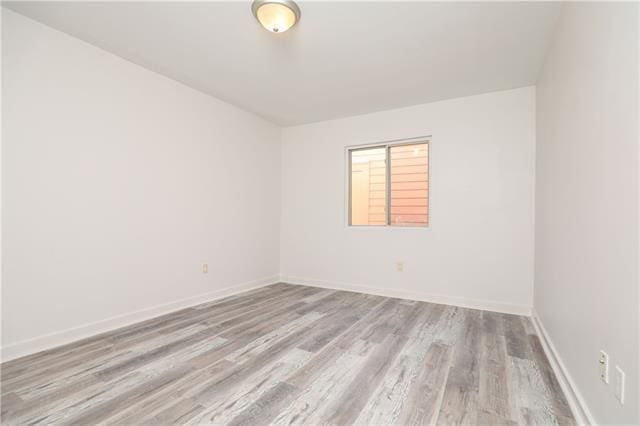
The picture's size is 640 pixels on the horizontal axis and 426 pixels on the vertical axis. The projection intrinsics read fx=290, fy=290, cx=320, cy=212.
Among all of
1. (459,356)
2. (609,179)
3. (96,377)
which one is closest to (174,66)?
(96,377)

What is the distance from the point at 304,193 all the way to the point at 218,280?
1.80 m

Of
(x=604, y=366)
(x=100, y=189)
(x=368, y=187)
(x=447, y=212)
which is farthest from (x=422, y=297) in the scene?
(x=100, y=189)

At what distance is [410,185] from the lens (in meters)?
3.88

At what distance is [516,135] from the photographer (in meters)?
3.14

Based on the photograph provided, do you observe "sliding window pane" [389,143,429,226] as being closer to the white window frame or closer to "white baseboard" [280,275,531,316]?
the white window frame

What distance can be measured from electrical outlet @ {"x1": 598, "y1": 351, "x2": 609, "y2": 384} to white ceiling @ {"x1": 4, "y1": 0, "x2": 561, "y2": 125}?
210 centimetres

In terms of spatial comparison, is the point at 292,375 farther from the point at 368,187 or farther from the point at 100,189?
the point at 368,187

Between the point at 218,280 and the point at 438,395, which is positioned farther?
the point at 218,280

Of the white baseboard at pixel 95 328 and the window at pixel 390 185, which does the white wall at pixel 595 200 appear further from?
the white baseboard at pixel 95 328

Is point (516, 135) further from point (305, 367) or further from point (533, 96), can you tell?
point (305, 367)

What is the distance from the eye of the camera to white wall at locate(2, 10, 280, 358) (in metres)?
2.06

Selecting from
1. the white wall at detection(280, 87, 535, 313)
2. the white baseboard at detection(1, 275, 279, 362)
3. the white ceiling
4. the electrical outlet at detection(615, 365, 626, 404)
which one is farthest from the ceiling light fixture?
the white baseboard at detection(1, 275, 279, 362)

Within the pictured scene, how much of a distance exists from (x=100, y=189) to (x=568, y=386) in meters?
3.60

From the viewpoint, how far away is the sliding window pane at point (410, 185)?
3.77 meters
